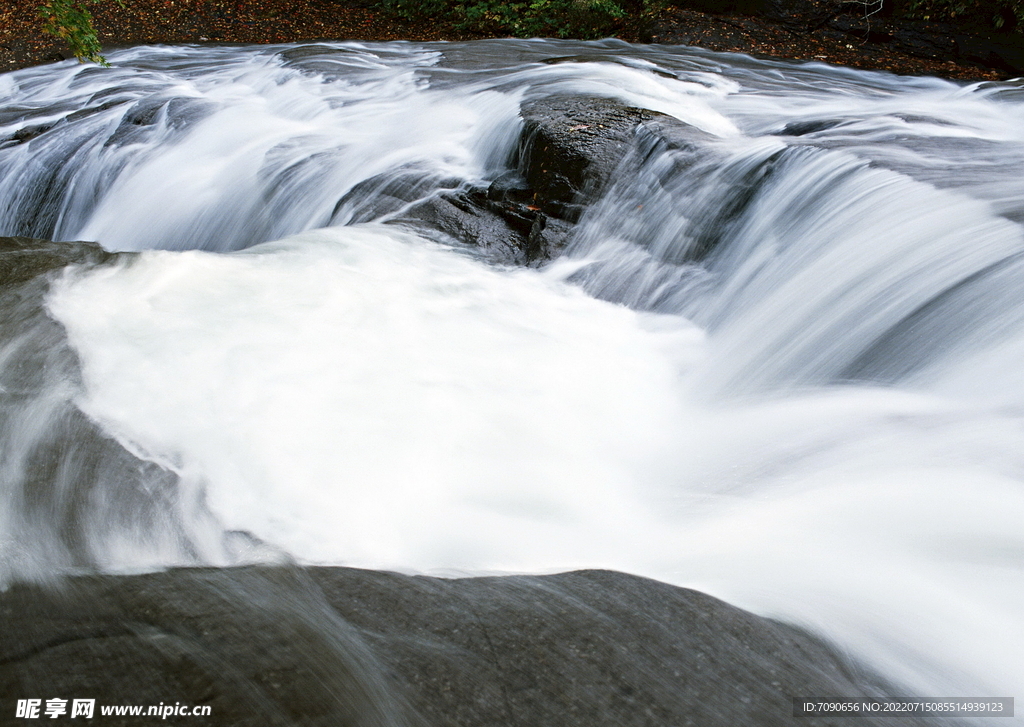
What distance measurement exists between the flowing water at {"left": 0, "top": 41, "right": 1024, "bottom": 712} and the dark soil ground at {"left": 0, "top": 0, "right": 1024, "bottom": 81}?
118 inches

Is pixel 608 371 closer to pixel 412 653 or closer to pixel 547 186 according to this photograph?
pixel 547 186

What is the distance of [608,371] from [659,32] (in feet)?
24.9

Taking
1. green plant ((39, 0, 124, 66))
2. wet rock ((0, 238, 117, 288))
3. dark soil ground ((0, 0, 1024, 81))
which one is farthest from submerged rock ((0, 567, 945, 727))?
dark soil ground ((0, 0, 1024, 81))

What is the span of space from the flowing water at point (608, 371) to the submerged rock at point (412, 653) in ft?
0.67

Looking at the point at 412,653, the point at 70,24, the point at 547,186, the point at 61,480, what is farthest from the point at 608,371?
the point at 70,24

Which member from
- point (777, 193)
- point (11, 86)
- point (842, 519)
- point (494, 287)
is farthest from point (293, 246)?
point (11, 86)

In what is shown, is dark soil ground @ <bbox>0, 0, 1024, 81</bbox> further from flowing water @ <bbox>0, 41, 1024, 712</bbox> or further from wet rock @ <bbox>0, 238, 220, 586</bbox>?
wet rock @ <bbox>0, 238, 220, 586</bbox>

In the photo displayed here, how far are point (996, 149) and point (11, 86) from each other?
1061cm

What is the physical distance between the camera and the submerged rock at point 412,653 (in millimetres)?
1818

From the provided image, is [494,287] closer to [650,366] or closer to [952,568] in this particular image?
[650,366]

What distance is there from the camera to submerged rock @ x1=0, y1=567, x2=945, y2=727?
1.82m

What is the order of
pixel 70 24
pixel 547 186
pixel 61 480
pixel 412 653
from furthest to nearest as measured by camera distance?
pixel 70 24
pixel 547 186
pixel 61 480
pixel 412 653

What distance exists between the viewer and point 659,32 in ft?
32.8

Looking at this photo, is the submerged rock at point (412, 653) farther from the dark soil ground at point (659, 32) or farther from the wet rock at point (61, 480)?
the dark soil ground at point (659, 32)
